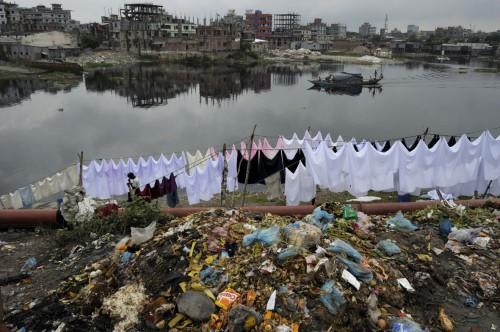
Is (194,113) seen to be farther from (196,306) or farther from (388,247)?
(196,306)

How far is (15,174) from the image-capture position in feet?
49.3

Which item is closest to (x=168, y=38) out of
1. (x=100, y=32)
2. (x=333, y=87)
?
(x=100, y=32)

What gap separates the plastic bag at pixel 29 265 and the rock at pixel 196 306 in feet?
8.94

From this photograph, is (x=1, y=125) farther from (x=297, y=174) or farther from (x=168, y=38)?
(x=168, y=38)

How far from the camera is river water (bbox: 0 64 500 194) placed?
18984 millimetres

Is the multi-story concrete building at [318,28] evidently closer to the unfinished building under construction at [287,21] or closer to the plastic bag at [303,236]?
the unfinished building under construction at [287,21]

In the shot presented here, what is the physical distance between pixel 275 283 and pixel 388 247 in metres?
1.64

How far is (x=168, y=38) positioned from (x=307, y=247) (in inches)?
2364

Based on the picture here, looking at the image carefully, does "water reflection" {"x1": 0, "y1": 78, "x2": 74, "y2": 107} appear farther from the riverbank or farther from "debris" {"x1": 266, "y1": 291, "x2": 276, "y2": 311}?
"debris" {"x1": 266, "y1": 291, "x2": 276, "y2": 311}

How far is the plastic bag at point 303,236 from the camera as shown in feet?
13.6

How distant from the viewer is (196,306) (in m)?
3.52

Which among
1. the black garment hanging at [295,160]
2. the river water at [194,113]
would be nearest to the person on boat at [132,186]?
the black garment hanging at [295,160]

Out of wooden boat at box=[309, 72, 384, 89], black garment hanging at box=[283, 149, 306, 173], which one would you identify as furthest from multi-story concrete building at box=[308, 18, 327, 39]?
black garment hanging at box=[283, 149, 306, 173]

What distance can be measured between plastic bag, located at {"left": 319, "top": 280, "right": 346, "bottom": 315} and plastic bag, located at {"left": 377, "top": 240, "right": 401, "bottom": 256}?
1.21 m
